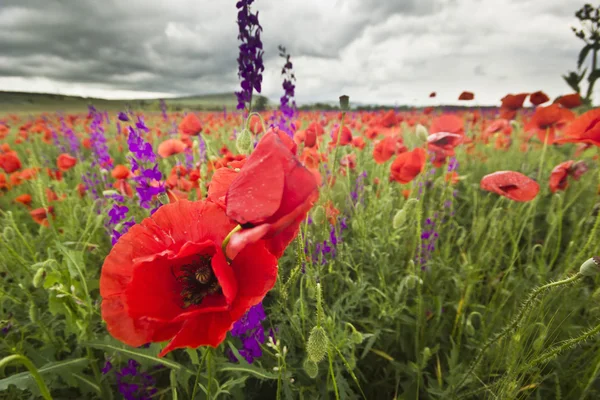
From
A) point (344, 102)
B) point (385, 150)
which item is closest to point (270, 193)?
point (344, 102)

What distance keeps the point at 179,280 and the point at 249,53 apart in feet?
3.35

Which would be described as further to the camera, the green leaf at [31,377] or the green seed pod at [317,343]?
the green leaf at [31,377]

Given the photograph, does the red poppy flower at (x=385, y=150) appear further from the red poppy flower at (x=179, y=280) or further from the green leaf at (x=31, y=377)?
the green leaf at (x=31, y=377)

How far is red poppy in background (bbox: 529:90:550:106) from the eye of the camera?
218 cm

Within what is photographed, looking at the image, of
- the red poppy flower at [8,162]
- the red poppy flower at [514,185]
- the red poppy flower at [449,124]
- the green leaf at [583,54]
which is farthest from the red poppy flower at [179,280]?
the green leaf at [583,54]

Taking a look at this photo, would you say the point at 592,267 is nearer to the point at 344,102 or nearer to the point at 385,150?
the point at 344,102

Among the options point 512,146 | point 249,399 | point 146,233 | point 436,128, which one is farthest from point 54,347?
point 512,146

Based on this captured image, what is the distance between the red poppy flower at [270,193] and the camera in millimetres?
380

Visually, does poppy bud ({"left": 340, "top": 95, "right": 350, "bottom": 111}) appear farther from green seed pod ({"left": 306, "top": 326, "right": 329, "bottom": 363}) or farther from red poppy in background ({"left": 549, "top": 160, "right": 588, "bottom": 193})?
red poppy in background ({"left": 549, "top": 160, "right": 588, "bottom": 193})

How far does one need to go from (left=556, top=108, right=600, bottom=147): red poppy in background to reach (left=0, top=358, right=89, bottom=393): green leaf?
1877 millimetres

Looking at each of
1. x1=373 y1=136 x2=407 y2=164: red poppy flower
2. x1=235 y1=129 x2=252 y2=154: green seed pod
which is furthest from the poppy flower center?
x1=373 y1=136 x2=407 y2=164: red poppy flower

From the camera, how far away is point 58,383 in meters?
1.14

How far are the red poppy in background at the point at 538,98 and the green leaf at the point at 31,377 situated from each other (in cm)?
305

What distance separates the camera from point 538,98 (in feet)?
7.32
